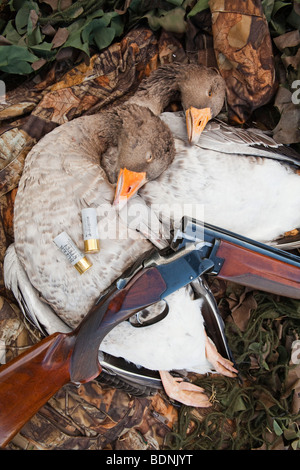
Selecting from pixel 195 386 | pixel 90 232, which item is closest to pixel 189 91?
pixel 90 232

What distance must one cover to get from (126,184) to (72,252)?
353 mm

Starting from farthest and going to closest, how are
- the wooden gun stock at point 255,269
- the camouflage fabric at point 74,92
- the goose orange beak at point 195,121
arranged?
the camouflage fabric at point 74,92
the goose orange beak at point 195,121
the wooden gun stock at point 255,269

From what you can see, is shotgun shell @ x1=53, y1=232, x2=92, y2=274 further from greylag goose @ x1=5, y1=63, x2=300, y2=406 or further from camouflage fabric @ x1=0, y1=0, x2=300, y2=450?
camouflage fabric @ x1=0, y1=0, x2=300, y2=450

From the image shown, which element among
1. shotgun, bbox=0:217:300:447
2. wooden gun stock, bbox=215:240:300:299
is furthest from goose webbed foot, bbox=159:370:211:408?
wooden gun stock, bbox=215:240:300:299

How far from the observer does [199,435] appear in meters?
2.09

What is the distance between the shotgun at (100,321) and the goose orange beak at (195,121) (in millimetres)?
500

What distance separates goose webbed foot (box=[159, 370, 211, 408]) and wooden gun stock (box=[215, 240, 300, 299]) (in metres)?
0.69

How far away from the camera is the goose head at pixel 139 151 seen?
165 cm

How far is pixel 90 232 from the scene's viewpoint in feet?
5.28

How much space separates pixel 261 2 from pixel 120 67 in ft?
2.48

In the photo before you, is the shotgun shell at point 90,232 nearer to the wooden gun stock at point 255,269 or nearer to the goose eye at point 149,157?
the goose eye at point 149,157

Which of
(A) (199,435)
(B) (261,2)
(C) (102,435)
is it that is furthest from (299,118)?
(C) (102,435)
